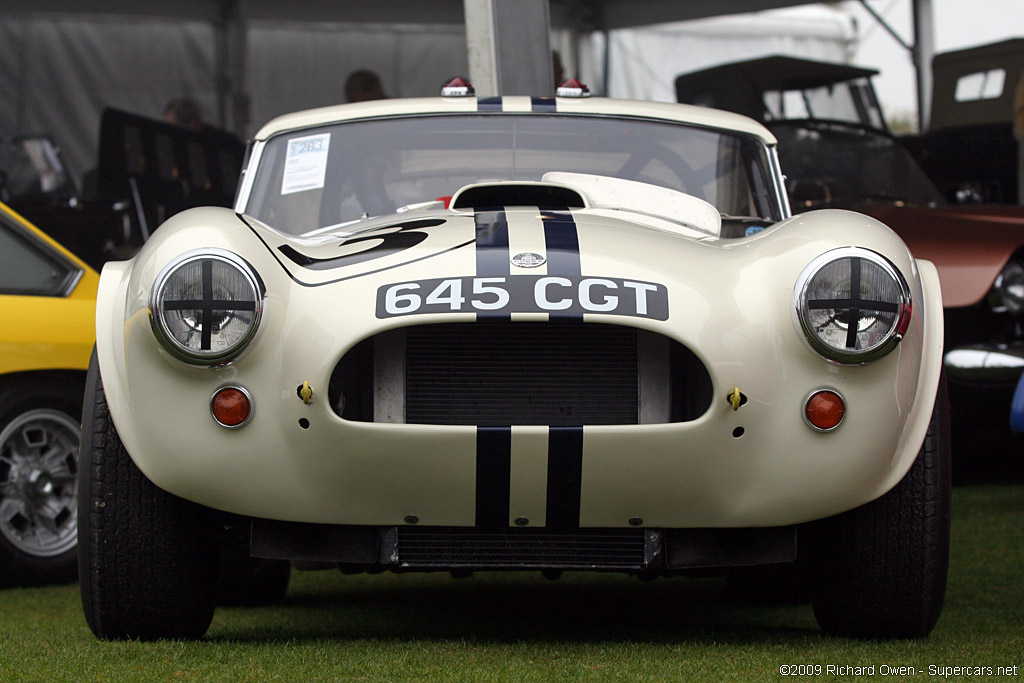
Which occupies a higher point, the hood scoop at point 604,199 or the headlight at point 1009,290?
the hood scoop at point 604,199

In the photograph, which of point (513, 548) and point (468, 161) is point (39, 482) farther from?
point (513, 548)

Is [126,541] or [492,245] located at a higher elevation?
[492,245]

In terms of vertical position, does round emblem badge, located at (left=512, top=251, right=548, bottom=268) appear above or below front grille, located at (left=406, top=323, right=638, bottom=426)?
above

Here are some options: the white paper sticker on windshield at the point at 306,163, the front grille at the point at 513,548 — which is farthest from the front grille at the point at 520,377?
the white paper sticker on windshield at the point at 306,163

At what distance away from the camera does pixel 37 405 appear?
471cm

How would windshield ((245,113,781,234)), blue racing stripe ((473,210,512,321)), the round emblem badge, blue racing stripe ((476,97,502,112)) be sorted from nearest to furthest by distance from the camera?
blue racing stripe ((473,210,512,321))
the round emblem badge
windshield ((245,113,781,234))
blue racing stripe ((476,97,502,112))

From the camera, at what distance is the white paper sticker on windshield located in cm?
412

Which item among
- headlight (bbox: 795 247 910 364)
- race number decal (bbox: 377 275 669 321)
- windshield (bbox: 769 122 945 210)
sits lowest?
windshield (bbox: 769 122 945 210)

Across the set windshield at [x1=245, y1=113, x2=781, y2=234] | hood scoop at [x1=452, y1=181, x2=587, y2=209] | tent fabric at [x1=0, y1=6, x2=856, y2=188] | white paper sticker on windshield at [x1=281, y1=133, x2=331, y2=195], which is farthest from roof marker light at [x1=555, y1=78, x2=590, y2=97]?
tent fabric at [x1=0, y1=6, x2=856, y2=188]

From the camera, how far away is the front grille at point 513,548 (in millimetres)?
2998

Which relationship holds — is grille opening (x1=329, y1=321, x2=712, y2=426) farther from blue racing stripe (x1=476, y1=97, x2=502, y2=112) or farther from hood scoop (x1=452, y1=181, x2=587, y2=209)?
blue racing stripe (x1=476, y1=97, x2=502, y2=112)

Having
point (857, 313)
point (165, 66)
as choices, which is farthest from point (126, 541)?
point (165, 66)

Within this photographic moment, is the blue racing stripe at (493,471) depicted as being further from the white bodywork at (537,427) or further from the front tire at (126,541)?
the front tire at (126,541)

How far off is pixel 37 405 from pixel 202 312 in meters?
2.14
